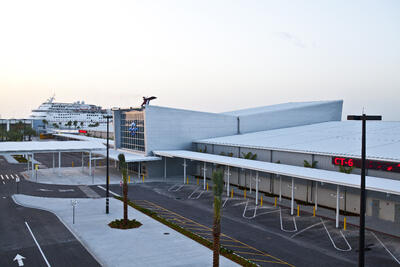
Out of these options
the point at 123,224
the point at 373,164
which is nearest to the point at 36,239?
the point at 123,224

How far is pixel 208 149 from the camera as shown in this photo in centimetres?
5412

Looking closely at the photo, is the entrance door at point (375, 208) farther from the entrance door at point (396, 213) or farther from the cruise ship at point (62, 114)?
the cruise ship at point (62, 114)

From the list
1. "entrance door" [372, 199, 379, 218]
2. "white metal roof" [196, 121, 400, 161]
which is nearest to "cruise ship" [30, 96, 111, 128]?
"white metal roof" [196, 121, 400, 161]

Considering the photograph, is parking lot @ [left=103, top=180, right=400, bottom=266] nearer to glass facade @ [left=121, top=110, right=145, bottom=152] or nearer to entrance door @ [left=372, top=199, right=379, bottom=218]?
entrance door @ [left=372, top=199, right=379, bottom=218]

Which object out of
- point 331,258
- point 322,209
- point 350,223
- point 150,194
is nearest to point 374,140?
point 322,209

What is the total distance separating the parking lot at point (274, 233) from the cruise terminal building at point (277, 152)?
2.30 meters

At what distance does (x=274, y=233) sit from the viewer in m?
25.8

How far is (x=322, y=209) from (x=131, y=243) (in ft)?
62.3

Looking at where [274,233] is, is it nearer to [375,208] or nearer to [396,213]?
[375,208]

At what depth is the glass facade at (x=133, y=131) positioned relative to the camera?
182 ft

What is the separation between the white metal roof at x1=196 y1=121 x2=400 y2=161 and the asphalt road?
82.3 feet

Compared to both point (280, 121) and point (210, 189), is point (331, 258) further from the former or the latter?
point (280, 121)

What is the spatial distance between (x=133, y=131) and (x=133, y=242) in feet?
117

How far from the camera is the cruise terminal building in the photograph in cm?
3065
